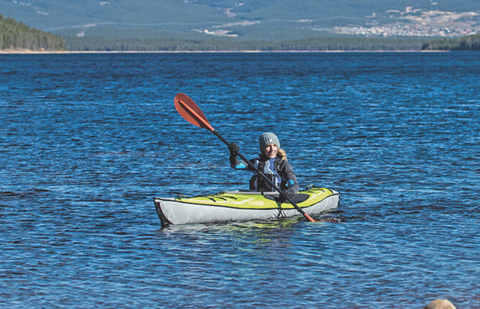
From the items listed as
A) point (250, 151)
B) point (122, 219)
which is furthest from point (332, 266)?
point (250, 151)

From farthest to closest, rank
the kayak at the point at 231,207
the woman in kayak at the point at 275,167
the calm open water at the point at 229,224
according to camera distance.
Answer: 1. the woman in kayak at the point at 275,167
2. the kayak at the point at 231,207
3. the calm open water at the point at 229,224

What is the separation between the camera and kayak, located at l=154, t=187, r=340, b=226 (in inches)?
517

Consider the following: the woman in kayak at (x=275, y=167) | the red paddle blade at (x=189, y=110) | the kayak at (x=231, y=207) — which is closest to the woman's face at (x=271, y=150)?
the woman in kayak at (x=275, y=167)

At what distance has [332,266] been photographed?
10852mm

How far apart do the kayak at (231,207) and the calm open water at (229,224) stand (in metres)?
0.21

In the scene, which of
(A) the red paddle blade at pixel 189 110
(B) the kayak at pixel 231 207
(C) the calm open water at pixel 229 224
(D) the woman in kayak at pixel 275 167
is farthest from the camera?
(A) the red paddle blade at pixel 189 110

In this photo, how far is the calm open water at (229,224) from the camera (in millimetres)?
9820

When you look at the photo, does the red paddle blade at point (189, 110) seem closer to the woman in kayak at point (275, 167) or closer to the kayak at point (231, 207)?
the woman in kayak at point (275, 167)

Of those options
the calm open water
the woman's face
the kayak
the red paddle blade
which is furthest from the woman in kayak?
the red paddle blade

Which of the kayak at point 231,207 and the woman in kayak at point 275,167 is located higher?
the woman in kayak at point 275,167

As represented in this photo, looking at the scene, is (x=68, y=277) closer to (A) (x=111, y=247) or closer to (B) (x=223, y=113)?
(A) (x=111, y=247)

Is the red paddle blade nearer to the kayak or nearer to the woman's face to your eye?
the woman's face

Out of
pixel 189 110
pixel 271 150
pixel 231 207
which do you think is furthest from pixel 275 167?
pixel 189 110

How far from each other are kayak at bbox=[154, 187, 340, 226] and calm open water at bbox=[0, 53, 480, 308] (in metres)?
0.21
